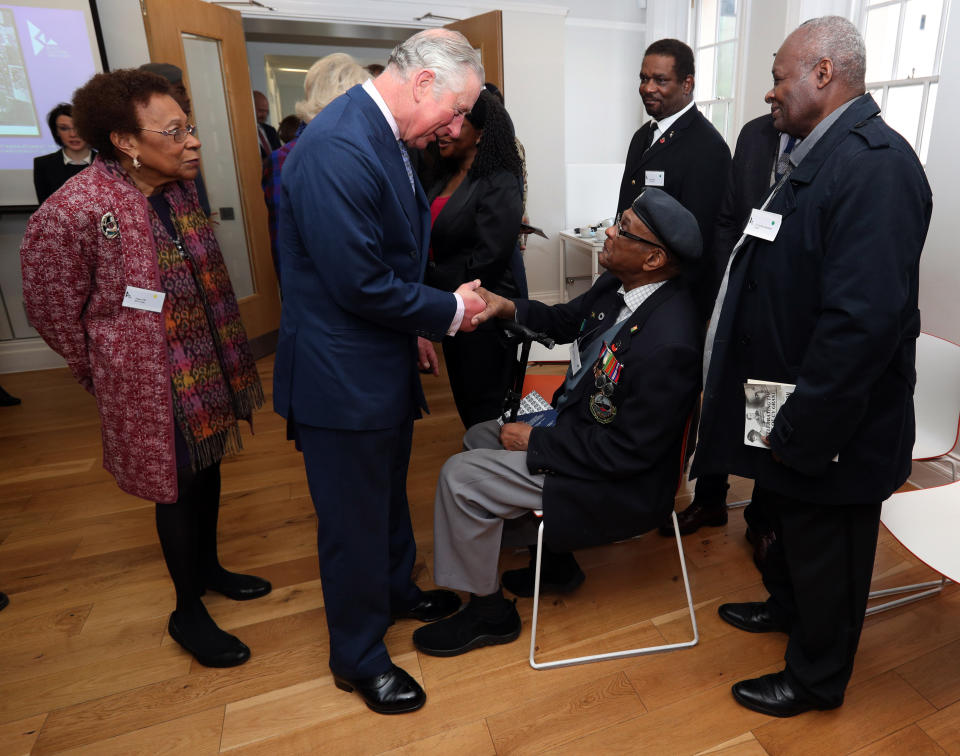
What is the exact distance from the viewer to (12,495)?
118 inches

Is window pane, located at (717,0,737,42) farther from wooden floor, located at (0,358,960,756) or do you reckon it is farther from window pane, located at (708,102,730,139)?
wooden floor, located at (0,358,960,756)

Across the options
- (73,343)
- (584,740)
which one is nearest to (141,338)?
(73,343)

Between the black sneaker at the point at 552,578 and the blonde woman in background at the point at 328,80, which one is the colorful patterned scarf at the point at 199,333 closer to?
the blonde woman in background at the point at 328,80

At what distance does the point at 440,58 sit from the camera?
4.37 feet

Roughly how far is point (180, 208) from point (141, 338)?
402 mm

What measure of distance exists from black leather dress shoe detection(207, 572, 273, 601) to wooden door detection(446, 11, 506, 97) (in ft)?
13.1

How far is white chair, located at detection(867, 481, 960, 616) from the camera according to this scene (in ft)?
5.33

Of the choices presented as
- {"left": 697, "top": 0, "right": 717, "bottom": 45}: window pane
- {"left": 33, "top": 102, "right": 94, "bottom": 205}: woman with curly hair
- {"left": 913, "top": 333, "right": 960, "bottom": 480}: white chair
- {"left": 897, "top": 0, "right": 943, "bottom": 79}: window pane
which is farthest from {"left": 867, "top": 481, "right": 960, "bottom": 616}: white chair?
{"left": 33, "top": 102, "right": 94, "bottom": 205}: woman with curly hair

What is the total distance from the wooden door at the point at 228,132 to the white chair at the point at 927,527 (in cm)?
417

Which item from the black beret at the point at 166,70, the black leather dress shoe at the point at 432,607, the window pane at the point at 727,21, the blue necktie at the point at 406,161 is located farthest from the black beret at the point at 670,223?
the window pane at the point at 727,21

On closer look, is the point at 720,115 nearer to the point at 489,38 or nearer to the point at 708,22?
the point at 708,22

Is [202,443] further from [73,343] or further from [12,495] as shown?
[12,495]

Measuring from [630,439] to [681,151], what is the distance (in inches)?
53.5

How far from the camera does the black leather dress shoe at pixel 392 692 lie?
5.63 ft
